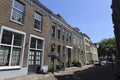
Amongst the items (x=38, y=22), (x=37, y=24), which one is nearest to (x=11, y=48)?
(x=37, y=24)

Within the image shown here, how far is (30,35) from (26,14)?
2042 mm

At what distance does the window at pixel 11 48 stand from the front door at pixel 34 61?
2043 mm

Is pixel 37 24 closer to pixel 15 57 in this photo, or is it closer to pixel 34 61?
pixel 34 61

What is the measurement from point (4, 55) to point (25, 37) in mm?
2883

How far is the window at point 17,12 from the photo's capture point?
42.0ft

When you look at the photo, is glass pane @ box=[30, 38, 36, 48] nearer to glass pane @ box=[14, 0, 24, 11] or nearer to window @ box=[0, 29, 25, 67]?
window @ box=[0, 29, 25, 67]

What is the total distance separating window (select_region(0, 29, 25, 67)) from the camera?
11.7m

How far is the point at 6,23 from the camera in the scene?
11836 millimetres

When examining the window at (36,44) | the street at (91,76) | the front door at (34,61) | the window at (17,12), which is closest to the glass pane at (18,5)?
the window at (17,12)

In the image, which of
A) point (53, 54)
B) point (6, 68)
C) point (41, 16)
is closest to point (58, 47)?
point (53, 54)

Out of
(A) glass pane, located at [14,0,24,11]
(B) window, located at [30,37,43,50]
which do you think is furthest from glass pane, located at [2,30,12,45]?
(B) window, located at [30,37,43,50]

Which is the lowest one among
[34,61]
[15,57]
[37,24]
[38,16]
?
[34,61]

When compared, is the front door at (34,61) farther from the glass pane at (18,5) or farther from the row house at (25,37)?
the glass pane at (18,5)

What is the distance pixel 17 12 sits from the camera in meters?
13.3
